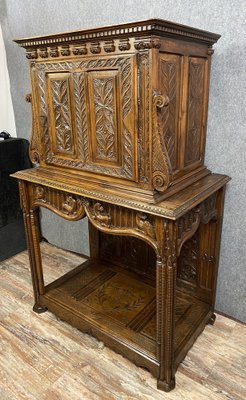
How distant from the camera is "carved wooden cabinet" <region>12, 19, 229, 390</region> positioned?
1.24m

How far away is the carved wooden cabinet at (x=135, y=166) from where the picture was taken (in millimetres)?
1240

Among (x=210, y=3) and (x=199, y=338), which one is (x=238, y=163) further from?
(x=199, y=338)

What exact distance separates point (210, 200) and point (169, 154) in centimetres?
37

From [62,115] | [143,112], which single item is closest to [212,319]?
[143,112]

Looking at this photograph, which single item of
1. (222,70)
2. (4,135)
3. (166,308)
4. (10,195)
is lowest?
(166,308)

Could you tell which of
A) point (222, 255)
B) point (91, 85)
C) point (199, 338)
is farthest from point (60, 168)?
point (199, 338)

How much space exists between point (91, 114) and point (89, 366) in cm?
122

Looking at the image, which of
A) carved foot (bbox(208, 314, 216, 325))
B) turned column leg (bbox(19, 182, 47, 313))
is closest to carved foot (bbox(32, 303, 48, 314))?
turned column leg (bbox(19, 182, 47, 313))

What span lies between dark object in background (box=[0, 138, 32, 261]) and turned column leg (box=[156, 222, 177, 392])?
158cm

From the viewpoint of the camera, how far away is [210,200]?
158cm

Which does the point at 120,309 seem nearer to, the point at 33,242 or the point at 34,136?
the point at 33,242

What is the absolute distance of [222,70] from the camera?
157cm

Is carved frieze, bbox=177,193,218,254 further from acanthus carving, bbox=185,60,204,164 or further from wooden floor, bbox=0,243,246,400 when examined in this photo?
wooden floor, bbox=0,243,246,400

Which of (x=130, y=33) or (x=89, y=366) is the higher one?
(x=130, y=33)
